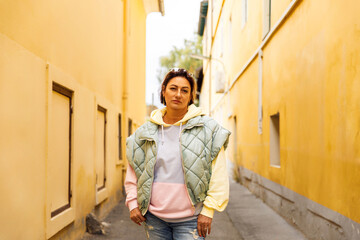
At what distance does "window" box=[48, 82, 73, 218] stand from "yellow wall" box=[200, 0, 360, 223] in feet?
10.1

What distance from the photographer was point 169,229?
2.52 m

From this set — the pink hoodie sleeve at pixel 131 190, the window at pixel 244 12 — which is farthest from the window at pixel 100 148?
the window at pixel 244 12

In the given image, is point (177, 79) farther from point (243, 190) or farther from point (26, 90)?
point (243, 190)

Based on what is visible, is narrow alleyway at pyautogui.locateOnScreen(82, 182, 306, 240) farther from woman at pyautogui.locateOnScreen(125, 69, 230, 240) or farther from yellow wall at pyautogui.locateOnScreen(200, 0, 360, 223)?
woman at pyautogui.locateOnScreen(125, 69, 230, 240)

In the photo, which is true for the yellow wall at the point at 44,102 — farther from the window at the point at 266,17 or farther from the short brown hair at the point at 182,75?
the window at the point at 266,17

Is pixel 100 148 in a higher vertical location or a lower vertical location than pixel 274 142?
lower

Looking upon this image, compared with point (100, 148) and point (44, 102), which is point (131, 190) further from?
point (100, 148)

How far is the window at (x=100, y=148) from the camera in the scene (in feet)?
24.4

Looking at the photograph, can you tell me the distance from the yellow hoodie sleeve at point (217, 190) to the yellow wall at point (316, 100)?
191cm

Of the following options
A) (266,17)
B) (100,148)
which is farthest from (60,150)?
(266,17)

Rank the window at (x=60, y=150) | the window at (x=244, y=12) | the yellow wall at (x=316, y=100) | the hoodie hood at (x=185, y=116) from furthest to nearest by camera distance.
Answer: the window at (x=244, y=12), the window at (x=60, y=150), the yellow wall at (x=316, y=100), the hoodie hood at (x=185, y=116)

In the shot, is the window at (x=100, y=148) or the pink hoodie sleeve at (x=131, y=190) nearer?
the pink hoodie sleeve at (x=131, y=190)

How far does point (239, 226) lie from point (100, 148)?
9.49 feet

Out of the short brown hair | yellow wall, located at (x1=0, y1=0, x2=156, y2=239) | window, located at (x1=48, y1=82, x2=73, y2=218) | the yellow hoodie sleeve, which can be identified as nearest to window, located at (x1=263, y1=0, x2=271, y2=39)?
yellow wall, located at (x1=0, y1=0, x2=156, y2=239)
